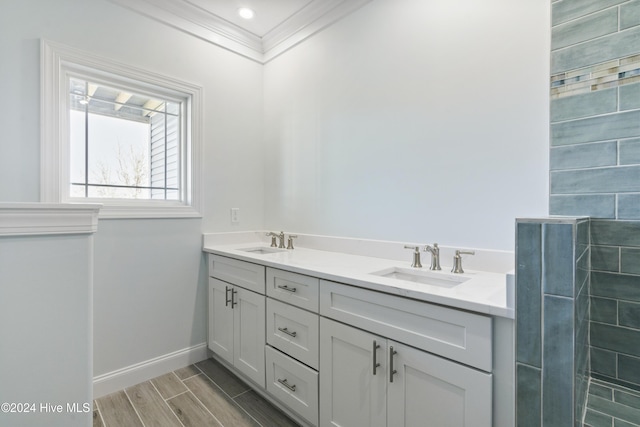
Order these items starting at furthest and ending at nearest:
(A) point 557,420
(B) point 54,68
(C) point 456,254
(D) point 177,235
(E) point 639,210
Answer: (D) point 177,235 < (B) point 54,68 < (C) point 456,254 < (E) point 639,210 < (A) point 557,420

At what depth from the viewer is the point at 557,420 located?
0.81 m

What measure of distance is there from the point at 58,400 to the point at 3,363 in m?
0.19

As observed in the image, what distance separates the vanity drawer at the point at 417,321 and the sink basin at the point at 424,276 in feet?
0.72

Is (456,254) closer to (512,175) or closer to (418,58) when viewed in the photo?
(512,175)

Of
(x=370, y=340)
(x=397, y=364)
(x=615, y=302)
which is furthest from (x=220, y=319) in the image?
(x=615, y=302)

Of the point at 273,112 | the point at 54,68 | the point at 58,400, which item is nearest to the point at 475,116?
the point at 273,112

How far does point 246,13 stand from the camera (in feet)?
7.32

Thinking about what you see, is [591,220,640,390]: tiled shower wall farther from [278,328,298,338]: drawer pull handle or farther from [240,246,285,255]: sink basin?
[240,246,285,255]: sink basin

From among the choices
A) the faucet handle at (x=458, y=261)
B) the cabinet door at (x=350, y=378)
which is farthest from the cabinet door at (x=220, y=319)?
the faucet handle at (x=458, y=261)

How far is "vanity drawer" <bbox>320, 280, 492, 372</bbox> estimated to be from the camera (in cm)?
96

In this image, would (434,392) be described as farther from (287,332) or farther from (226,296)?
(226,296)

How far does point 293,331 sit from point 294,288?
218 mm

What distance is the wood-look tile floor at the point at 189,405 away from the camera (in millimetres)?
1622

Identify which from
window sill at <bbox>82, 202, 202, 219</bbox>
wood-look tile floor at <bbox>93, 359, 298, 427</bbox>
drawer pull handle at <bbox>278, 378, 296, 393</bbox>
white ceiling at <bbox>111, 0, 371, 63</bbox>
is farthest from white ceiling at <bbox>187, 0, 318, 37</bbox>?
wood-look tile floor at <bbox>93, 359, 298, 427</bbox>
